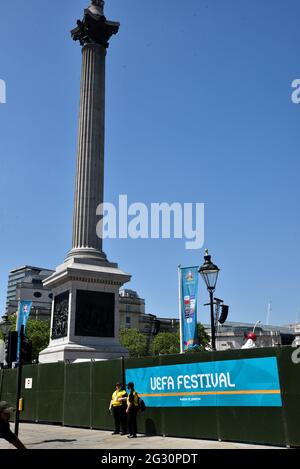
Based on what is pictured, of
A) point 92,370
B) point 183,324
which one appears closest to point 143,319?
point 183,324

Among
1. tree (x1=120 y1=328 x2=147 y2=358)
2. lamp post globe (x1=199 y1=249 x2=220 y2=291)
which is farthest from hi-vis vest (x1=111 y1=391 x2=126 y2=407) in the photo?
tree (x1=120 y1=328 x2=147 y2=358)

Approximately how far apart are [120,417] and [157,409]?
1.50m

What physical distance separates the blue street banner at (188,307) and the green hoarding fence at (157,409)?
30.0 feet

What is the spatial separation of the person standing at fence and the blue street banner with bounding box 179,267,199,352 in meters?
12.4

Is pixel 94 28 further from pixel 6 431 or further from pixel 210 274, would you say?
pixel 6 431

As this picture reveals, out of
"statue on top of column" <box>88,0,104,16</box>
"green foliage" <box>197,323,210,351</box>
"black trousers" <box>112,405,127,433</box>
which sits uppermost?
"statue on top of column" <box>88,0,104,16</box>

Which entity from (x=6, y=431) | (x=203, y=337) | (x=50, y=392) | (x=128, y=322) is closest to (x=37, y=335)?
(x=203, y=337)

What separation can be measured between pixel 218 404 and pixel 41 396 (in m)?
10.8

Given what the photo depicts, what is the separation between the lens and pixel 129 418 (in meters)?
15.6

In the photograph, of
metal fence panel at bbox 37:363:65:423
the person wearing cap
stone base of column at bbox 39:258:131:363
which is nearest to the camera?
the person wearing cap

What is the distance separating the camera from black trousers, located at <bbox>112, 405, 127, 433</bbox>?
16359 millimetres

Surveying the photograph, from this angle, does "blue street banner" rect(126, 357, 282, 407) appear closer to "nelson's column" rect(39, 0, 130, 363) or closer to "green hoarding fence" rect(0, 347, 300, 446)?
"green hoarding fence" rect(0, 347, 300, 446)

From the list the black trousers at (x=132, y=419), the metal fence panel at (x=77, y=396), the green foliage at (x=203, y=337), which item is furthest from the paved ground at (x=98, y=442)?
the green foliage at (x=203, y=337)
